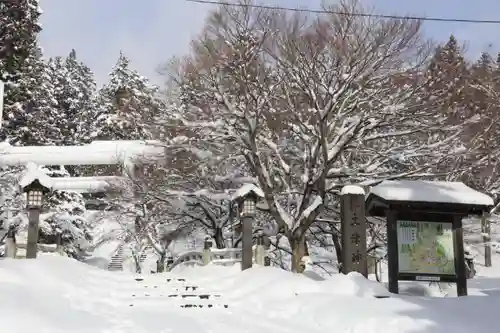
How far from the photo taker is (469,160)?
18.4 metres

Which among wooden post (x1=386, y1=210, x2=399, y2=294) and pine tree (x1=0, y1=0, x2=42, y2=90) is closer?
wooden post (x1=386, y1=210, x2=399, y2=294)

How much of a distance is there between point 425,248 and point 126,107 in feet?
41.2

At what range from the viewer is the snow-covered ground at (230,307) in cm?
743

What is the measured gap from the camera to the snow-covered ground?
7434mm

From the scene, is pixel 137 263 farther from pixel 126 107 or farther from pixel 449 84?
pixel 449 84

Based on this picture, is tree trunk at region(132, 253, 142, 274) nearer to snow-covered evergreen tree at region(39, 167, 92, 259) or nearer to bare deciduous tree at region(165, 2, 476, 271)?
snow-covered evergreen tree at region(39, 167, 92, 259)

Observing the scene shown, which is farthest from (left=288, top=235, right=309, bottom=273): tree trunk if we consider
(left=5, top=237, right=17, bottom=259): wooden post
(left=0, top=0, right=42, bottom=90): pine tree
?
(left=0, top=0, right=42, bottom=90): pine tree

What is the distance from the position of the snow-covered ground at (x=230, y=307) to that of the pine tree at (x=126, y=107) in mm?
8212

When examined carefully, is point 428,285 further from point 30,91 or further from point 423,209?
point 30,91

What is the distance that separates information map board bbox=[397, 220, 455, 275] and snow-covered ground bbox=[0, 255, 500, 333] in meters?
1.30

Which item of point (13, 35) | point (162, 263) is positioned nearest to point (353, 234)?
point (162, 263)

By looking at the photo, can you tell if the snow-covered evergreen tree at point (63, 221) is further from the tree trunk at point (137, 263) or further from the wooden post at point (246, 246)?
the wooden post at point (246, 246)

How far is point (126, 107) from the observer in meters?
20.0

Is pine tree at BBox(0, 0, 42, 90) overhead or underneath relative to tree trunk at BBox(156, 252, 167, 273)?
overhead
